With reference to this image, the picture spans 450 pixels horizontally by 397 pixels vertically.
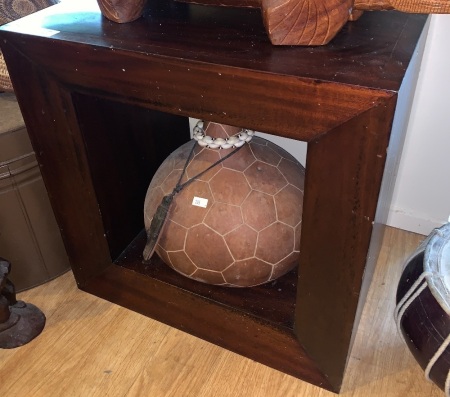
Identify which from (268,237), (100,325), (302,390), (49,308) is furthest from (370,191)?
(49,308)

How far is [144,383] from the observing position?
1131mm

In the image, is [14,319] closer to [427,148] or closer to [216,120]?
[216,120]

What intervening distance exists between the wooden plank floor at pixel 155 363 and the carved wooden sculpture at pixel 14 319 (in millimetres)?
20

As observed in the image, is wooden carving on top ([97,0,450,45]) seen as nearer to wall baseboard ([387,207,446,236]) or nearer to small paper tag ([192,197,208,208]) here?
small paper tag ([192,197,208,208])

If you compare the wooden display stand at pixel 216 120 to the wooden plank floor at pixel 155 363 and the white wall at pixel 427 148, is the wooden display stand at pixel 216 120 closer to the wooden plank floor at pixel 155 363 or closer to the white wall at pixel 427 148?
the wooden plank floor at pixel 155 363

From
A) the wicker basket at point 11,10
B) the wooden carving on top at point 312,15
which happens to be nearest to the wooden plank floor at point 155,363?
the wicker basket at point 11,10

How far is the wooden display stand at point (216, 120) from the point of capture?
0.77 m

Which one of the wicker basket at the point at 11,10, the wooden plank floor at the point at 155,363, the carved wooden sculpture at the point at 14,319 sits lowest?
the wooden plank floor at the point at 155,363

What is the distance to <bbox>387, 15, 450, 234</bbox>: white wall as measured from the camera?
1212 millimetres

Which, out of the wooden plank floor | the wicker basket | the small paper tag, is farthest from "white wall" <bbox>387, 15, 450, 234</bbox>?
the wicker basket

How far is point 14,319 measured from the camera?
1.23 metres

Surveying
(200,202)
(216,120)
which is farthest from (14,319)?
(216,120)

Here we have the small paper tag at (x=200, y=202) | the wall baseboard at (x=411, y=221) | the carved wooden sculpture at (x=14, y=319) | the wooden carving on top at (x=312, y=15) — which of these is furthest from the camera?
the wall baseboard at (x=411, y=221)

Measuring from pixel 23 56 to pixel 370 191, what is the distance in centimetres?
70
